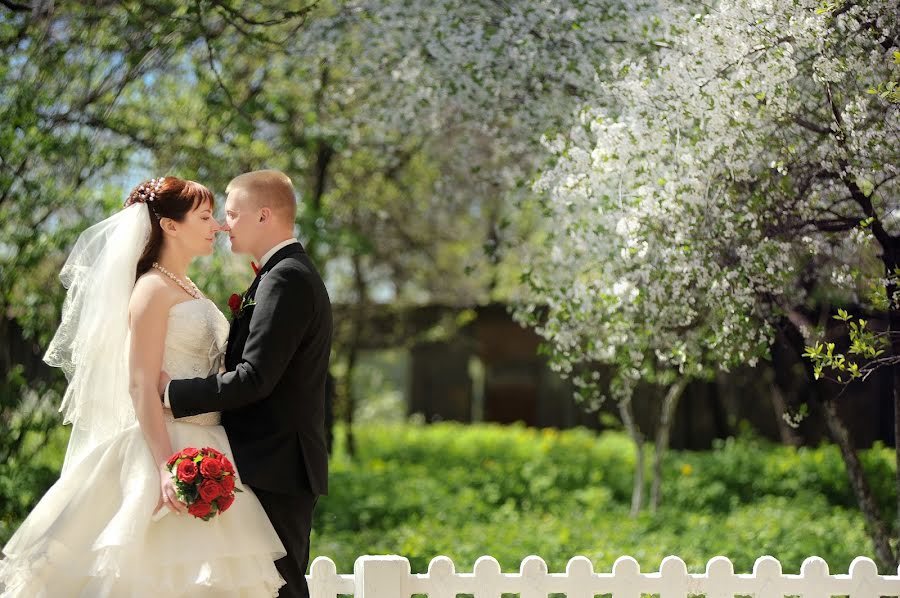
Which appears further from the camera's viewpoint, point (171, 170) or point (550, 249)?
point (171, 170)

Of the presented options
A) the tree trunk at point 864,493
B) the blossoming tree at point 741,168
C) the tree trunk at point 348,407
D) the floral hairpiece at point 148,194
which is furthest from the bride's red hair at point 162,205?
the tree trunk at point 348,407

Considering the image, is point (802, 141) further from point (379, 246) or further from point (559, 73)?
point (379, 246)

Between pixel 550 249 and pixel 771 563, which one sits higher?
pixel 550 249

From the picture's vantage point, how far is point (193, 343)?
3.80 meters

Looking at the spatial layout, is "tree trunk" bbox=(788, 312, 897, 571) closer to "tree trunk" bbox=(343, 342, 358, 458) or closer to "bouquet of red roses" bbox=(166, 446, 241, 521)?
"bouquet of red roses" bbox=(166, 446, 241, 521)

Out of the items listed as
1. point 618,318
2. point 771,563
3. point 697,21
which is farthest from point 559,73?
point 771,563

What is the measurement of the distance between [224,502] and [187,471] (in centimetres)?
16

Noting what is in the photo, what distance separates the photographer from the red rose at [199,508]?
346 centimetres

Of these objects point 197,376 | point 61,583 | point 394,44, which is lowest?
point 61,583

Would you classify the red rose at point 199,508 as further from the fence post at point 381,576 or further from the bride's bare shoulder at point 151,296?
the fence post at point 381,576

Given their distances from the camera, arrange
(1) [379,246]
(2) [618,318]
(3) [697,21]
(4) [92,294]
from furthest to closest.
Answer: (1) [379,246] → (2) [618,318] → (3) [697,21] → (4) [92,294]

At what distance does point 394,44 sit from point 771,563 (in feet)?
13.7

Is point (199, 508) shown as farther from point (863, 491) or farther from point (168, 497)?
point (863, 491)

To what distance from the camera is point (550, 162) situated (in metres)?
6.17
